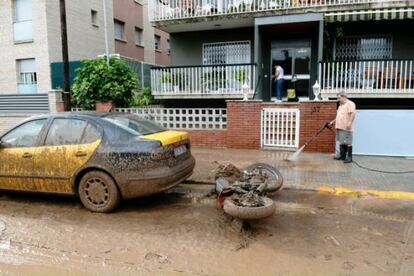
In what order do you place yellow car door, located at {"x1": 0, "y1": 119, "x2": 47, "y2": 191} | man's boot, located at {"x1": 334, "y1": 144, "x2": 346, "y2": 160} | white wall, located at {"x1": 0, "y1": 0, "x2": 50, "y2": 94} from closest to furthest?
yellow car door, located at {"x1": 0, "y1": 119, "x2": 47, "y2": 191}
man's boot, located at {"x1": 334, "y1": 144, "x2": 346, "y2": 160}
white wall, located at {"x1": 0, "y1": 0, "x2": 50, "y2": 94}

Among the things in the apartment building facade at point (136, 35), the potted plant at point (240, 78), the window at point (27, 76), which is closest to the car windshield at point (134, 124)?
the potted plant at point (240, 78)

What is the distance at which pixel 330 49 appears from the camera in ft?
45.2

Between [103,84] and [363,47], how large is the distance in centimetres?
999

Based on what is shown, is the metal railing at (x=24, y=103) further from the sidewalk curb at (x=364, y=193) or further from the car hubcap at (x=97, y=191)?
the sidewalk curb at (x=364, y=193)

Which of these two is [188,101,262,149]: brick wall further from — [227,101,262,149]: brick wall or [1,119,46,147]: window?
[1,119,46,147]: window

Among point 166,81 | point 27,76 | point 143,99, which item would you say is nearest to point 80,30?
point 27,76

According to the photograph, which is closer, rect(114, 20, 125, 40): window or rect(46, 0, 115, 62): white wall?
rect(46, 0, 115, 62): white wall

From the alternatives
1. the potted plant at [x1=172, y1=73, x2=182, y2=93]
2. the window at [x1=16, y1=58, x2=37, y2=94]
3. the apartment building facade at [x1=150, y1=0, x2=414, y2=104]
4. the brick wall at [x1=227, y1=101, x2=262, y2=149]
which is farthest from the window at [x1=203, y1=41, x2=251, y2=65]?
the window at [x1=16, y1=58, x2=37, y2=94]

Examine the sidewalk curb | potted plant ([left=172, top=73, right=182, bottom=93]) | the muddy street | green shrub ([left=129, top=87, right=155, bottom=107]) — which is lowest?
the muddy street

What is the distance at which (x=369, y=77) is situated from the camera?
11.8 m

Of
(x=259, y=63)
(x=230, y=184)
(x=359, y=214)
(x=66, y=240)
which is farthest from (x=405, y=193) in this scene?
(x=259, y=63)

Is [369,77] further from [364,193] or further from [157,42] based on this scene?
[157,42]

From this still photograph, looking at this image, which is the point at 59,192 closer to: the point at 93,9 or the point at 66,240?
the point at 66,240

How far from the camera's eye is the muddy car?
5258 mm
